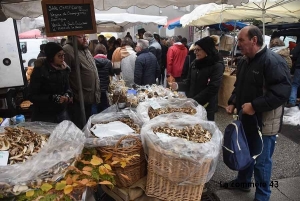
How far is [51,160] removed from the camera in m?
1.73

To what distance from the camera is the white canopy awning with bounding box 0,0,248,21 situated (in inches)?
114

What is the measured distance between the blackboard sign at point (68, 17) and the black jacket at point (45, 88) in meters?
0.95

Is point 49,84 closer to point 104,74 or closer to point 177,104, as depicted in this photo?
point 177,104

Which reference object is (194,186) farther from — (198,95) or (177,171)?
(198,95)

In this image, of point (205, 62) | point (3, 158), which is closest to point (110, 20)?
point (205, 62)

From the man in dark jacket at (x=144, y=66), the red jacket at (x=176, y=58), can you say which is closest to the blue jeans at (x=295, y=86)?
the red jacket at (x=176, y=58)

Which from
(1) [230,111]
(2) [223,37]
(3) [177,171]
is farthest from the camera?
(2) [223,37]

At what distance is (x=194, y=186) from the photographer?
1.86 meters

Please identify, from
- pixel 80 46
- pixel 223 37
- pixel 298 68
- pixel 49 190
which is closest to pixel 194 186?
pixel 49 190

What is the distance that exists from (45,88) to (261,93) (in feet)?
8.60

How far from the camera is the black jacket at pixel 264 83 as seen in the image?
2.46 meters

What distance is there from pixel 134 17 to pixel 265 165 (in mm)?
6352

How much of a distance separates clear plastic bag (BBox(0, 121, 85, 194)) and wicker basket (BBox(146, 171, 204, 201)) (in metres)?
0.63

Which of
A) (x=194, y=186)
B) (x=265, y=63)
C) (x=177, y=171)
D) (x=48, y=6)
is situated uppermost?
(x=48, y=6)
